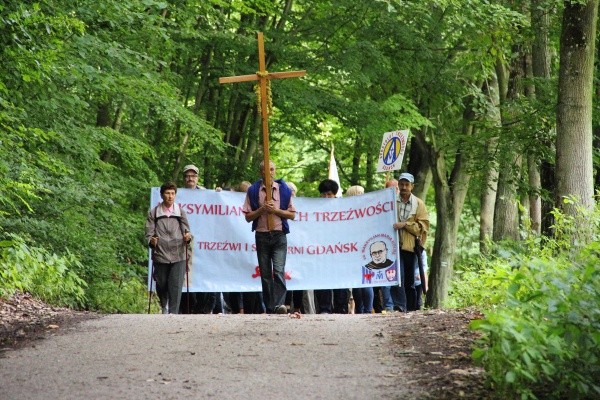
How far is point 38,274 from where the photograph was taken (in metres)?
14.8

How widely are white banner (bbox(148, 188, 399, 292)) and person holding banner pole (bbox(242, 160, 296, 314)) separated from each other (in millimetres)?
2875

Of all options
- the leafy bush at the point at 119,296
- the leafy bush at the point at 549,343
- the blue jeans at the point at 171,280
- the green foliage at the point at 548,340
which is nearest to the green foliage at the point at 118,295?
the leafy bush at the point at 119,296

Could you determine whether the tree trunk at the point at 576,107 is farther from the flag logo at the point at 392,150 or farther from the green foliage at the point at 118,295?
the green foliage at the point at 118,295

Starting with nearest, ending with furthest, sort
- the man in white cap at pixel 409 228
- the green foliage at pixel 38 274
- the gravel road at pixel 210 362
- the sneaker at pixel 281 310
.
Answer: the gravel road at pixel 210 362 → the green foliage at pixel 38 274 → the sneaker at pixel 281 310 → the man in white cap at pixel 409 228

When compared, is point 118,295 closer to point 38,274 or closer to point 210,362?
point 38,274

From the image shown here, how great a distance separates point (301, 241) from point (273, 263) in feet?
11.0

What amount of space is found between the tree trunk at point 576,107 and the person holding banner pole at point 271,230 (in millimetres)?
3528

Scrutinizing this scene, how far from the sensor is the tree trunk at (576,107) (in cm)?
1488

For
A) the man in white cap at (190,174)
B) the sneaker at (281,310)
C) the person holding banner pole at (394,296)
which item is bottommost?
the sneaker at (281,310)

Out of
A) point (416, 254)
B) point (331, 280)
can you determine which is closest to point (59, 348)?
point (416, 254)

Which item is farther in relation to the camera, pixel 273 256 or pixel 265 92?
pixel 265 92

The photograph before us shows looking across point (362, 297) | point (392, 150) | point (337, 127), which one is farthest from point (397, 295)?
point (337, 127)

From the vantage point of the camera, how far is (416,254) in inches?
632

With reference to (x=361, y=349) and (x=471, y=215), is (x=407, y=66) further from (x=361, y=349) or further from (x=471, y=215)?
(x=361, y=349)
